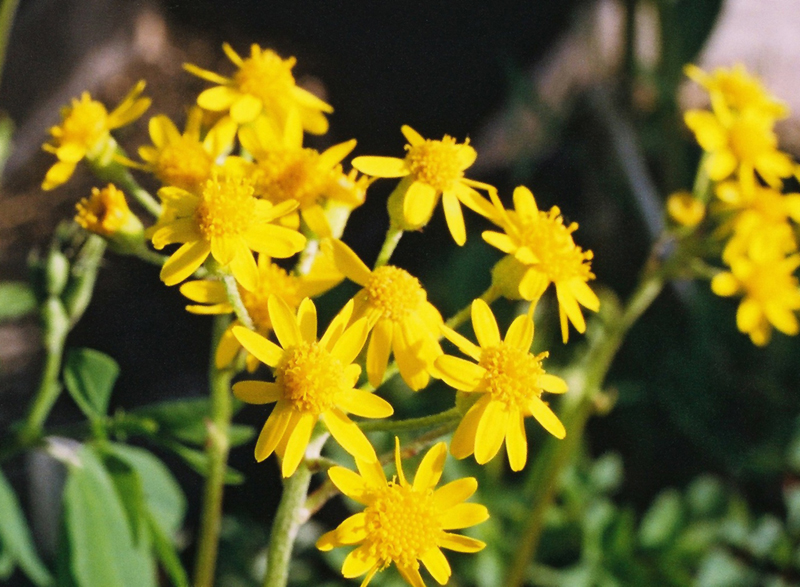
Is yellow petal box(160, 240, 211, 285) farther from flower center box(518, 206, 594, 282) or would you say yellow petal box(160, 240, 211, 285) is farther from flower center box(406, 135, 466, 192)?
flower center box(518, 206, 594, 282)

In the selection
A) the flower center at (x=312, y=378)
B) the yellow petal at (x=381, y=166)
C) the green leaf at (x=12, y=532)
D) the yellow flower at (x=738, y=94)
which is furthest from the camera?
the yellow flower at (x=738, y=94)

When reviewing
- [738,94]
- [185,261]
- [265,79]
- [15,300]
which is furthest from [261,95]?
[738,94]

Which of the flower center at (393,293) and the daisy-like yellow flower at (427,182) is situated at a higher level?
the daisy-like yellow flower at (427,182)

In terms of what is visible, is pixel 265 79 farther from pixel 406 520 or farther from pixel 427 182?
pixel 406 520

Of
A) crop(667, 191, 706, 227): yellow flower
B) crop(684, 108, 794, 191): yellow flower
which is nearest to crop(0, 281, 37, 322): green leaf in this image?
crop(667, 191, 706, 227): yellow flower

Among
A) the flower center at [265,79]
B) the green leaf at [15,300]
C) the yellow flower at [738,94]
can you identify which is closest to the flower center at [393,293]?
the flower center at [265,79]

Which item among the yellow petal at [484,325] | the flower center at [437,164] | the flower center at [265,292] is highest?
the flower center at [437,164]

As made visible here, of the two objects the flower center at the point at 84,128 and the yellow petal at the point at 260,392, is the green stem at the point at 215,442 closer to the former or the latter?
the yellow petal at the point at 260,392
